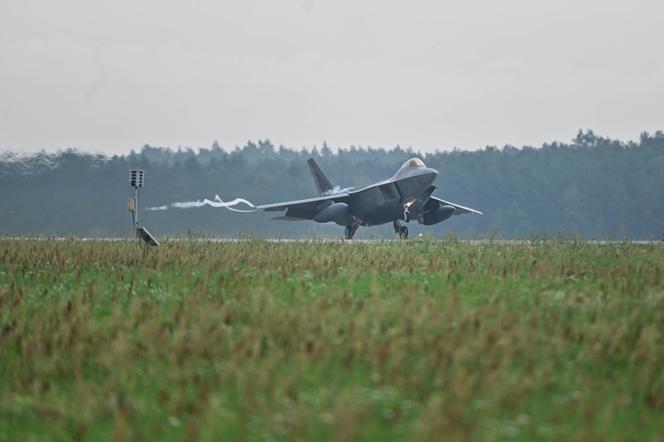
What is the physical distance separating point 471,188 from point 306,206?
83.5 m

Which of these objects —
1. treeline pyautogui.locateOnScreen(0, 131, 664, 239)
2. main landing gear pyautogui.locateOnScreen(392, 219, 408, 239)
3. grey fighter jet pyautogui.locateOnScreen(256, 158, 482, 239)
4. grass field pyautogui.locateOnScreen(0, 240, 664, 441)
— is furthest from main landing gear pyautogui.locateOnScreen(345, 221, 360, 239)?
treeline pyautogui.locateOnScreen(0, 131, 664, 239)

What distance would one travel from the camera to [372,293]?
11539mm

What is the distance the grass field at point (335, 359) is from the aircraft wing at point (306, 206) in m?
23.6

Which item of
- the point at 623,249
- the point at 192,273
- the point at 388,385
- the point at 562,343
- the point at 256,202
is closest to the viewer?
the point at 388,385

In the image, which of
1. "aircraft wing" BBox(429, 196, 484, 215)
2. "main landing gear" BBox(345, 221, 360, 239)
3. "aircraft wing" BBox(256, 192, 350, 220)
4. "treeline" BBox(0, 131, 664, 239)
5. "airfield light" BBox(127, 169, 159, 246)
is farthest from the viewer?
"treeline" BBox(0, 131, 664, 239)

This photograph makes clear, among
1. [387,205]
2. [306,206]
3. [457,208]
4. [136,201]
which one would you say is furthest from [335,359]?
[457,208]

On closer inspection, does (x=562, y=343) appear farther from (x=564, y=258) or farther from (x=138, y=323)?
(x=564, y=258)

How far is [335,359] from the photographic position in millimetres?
8164

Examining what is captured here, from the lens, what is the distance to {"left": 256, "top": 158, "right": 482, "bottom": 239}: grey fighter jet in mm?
33281

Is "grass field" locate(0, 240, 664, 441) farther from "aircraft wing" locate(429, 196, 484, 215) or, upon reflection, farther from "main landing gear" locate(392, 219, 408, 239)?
"aircraft wing" locate(429, 196, 484, 215)

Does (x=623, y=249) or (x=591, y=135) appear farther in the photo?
(x=591, y=135)

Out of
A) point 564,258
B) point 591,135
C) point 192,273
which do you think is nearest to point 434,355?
point 192,273

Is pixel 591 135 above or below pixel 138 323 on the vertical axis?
above

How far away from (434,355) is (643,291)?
5.59 m
